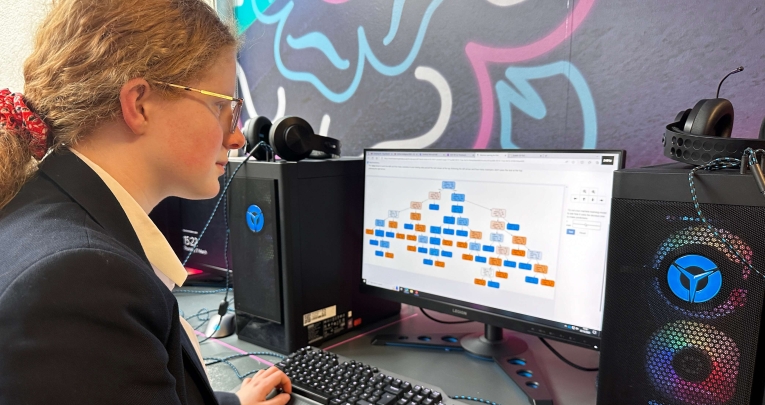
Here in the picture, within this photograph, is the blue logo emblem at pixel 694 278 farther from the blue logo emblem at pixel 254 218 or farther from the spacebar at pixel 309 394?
the blue logo emblem at pixel 254 218

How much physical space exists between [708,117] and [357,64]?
0.95m

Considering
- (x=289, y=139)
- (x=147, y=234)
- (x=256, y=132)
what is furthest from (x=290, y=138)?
(x=147, y=234)

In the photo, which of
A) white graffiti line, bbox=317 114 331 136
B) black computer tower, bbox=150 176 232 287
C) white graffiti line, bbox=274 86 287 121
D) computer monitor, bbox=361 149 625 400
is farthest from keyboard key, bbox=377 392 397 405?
white graffiti line, bbox=274 86 287 121

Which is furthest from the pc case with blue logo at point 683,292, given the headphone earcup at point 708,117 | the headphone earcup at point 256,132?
the headphone earcup at point 256,132

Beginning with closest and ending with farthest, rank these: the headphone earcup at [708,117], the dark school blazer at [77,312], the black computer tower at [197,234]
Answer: the dark school blazer at [77,312] → the headphone earcup at [708,117] → the black computer tower at [197,234]

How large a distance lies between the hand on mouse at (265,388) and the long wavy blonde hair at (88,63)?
1.41 ft

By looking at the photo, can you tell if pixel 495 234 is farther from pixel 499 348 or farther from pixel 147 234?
pixel 147 234

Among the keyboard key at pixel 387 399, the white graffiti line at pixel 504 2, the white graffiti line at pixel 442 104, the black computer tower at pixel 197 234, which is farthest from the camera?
the black computer tower at pixel 197 234

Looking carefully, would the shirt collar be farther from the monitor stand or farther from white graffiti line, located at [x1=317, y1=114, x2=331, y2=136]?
white graffiti line, located at [x1=317, y1=114, x2=331, y2=136]

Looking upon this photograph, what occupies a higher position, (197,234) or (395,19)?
(395,19)

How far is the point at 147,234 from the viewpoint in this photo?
2.00 ft

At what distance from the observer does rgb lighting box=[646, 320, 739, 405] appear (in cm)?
51

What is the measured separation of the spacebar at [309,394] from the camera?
2.44 ft

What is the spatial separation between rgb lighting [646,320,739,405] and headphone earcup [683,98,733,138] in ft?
0.82
